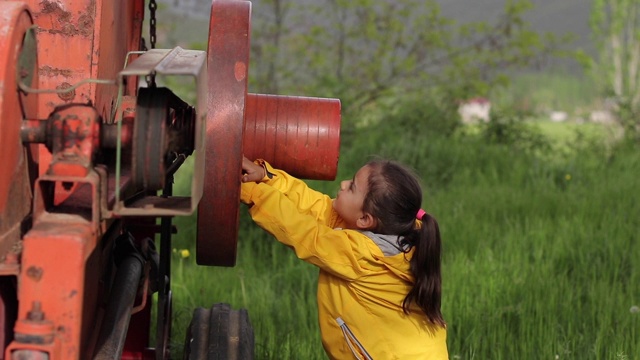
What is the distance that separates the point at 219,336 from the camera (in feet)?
10.8

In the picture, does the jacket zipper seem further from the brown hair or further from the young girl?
the brown hair

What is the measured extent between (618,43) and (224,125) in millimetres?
10407

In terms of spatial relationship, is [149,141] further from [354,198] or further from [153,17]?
[153,17]

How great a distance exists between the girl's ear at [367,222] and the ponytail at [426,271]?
0.14 meters

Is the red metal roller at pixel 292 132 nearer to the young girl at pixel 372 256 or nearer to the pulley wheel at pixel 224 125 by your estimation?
the young girl at pixel 372 256

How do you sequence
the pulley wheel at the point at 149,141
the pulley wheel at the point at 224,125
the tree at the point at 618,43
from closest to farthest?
the pulley wheel at the point at 149,141 < the pulley wheel at the point at 224,125 < the tree at the point at 618,43

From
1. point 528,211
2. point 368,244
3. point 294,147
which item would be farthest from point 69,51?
point 528,211

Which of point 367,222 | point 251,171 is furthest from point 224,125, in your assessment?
point 367,222

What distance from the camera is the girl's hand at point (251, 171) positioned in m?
2.85

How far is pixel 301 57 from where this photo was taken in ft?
32.8

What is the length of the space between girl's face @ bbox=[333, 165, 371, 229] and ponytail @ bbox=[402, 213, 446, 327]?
0.67ft

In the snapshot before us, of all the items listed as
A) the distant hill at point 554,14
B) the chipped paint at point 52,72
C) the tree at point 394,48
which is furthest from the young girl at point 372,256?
the distant hill at point 554,14

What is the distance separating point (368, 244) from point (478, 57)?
758 centimetres

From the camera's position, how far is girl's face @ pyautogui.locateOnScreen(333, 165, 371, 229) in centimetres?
302
